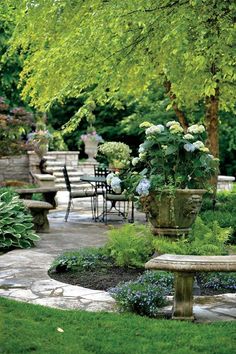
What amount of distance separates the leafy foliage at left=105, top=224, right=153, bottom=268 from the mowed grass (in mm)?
1693

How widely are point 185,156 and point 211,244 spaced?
1003mm

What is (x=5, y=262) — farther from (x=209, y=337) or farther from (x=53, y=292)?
(x=209, y=337)

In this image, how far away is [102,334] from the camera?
14.1ft

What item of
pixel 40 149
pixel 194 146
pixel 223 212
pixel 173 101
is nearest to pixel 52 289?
pixel 194 146

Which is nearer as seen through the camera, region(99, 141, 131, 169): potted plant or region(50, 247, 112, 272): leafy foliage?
region(50, 247, 112, 272): leafy foliage

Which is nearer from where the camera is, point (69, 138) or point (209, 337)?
point (209, 337)

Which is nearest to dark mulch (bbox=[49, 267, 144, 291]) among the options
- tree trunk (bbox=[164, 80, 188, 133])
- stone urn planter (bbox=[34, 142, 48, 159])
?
tree trunk (bbox=[164, 80, 188, 133])

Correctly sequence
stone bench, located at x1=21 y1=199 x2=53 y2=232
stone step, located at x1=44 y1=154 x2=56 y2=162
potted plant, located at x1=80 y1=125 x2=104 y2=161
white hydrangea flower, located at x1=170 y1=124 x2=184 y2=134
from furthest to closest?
potted plant, located at x1=80 y1=125 x2=104 y2=161
stone step, located at x1=44 y1=154 x2=56 y2=162
stone bench, located at x1=21 y1=199 x2=53 y2=232
white hydrangea flower, located at x1=170 y1=124 x2=184 y2=134

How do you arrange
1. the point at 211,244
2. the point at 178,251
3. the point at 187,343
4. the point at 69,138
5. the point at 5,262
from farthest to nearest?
the point at 69,138 < the point at 5,262 < the point at 211,244 < the point at 178,251 < the point at 187,343

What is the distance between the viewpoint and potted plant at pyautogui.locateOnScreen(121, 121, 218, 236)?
644 centimetres

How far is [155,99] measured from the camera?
20.2m

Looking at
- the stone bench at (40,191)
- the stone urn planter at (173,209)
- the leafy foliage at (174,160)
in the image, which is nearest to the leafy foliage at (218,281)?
the stone urn planter at (173,209)

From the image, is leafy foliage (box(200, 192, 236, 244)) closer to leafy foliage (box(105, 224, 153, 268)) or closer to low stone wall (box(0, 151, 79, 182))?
leafy foliage (box(105, 224, 153, 268))

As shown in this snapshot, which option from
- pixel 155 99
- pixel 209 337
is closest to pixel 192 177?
pixel 209 337
